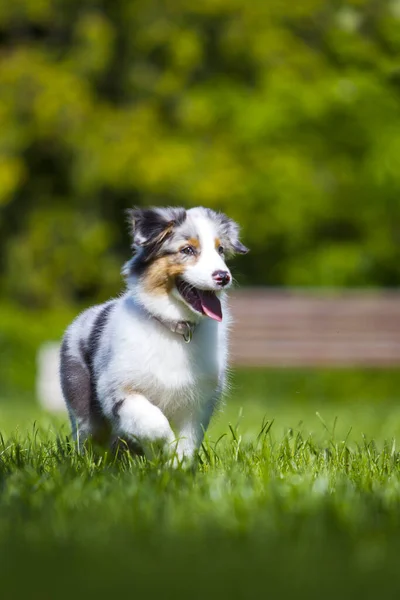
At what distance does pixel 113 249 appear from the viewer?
783 inches

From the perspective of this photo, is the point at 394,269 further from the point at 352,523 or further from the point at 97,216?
the point at 352,523

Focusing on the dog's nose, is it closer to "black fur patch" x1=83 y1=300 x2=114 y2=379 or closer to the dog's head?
the dog's head

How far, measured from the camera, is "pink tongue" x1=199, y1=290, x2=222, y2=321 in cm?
484

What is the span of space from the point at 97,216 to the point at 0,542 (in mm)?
16765

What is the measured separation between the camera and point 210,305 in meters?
4.87

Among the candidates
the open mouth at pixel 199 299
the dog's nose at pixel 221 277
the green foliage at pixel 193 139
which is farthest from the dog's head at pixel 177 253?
the green foliage at pixel 193 139

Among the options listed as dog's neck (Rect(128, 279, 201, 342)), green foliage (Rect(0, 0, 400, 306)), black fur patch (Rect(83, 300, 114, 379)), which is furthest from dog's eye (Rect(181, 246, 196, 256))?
green foliage (Rect(0, 0, 400, 306))

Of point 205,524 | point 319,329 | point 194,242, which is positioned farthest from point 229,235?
point 319,329

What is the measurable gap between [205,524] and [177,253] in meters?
1.93

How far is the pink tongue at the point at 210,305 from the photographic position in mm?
4840

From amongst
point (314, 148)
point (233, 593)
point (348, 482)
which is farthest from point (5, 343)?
point (233, 593)

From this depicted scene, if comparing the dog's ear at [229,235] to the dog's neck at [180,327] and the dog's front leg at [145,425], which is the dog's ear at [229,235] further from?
the dog's front leg at [145,425]

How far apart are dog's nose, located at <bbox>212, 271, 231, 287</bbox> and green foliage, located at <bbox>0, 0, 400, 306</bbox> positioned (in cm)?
1289

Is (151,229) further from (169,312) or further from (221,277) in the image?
(221,277)
